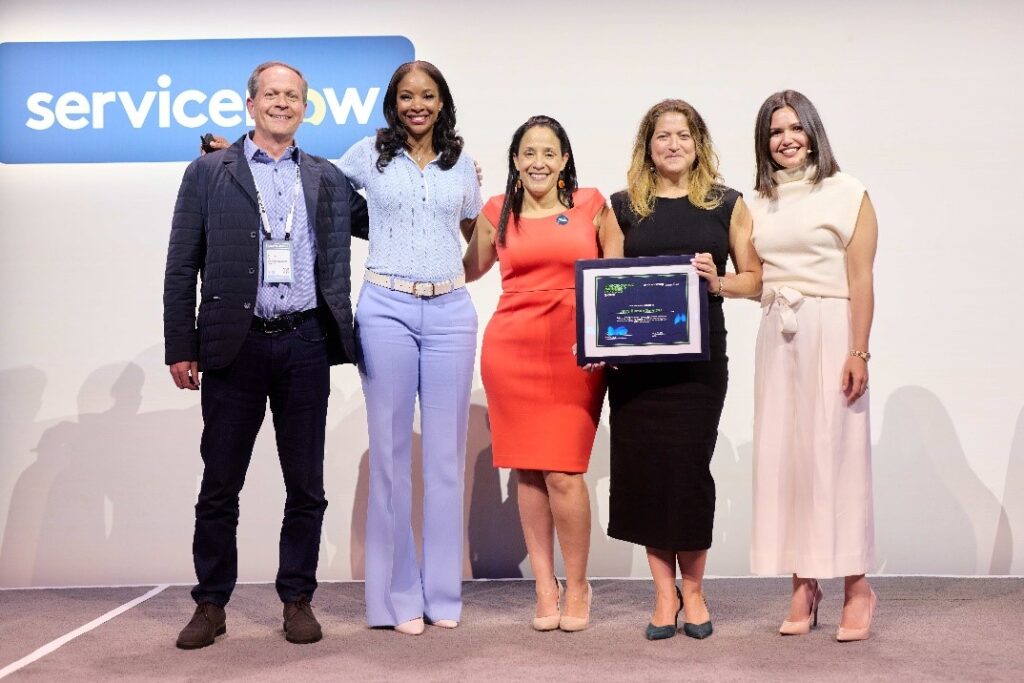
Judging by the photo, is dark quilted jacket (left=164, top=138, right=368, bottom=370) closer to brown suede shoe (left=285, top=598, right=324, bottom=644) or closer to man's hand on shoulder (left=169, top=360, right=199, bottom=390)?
man's hand on shoulder (left=169, top=360, right=199, bottom=390)

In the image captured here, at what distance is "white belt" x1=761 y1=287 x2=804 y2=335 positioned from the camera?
343cm

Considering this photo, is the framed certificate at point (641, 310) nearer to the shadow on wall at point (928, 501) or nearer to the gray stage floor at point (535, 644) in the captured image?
the gray stage floor at point (535, 644)

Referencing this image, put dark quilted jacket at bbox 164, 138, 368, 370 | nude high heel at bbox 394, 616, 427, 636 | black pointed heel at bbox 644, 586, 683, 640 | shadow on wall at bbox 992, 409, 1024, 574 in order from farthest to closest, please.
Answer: shadow on wall at bbox 992, 409, 1024, 574, nude high heel at bbox 394, 616, 427, 636, black pointed heel at bbox 644, 586, 683, 640, dark quilted jacket at bbox 164, 138, 368, 370

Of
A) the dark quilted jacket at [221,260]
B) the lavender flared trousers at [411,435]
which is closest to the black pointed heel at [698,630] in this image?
the lavender flared trousers at [411,435]

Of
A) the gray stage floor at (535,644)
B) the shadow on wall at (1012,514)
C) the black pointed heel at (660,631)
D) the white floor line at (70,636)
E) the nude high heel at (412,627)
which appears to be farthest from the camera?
the shadow on wall at (1012,514)

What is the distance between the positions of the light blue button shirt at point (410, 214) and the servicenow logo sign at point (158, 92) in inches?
42.7

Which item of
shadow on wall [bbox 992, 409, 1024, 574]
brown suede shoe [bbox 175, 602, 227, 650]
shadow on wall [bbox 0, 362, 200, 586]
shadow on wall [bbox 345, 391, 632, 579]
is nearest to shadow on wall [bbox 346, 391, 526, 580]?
shadow on wall [bbox 345, 391, 632, 579]

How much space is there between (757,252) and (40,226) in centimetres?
299

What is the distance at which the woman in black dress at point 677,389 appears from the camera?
138 inches

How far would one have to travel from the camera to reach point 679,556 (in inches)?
142

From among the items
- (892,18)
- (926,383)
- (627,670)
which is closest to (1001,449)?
(926,383)

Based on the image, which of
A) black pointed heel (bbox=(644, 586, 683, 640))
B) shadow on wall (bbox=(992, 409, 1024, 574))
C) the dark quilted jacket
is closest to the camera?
the dark quilted jacket

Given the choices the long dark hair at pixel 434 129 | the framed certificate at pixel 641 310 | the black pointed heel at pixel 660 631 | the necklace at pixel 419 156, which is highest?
the long dark hair at pixel 434 129

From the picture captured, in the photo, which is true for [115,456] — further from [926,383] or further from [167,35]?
[926,383]
